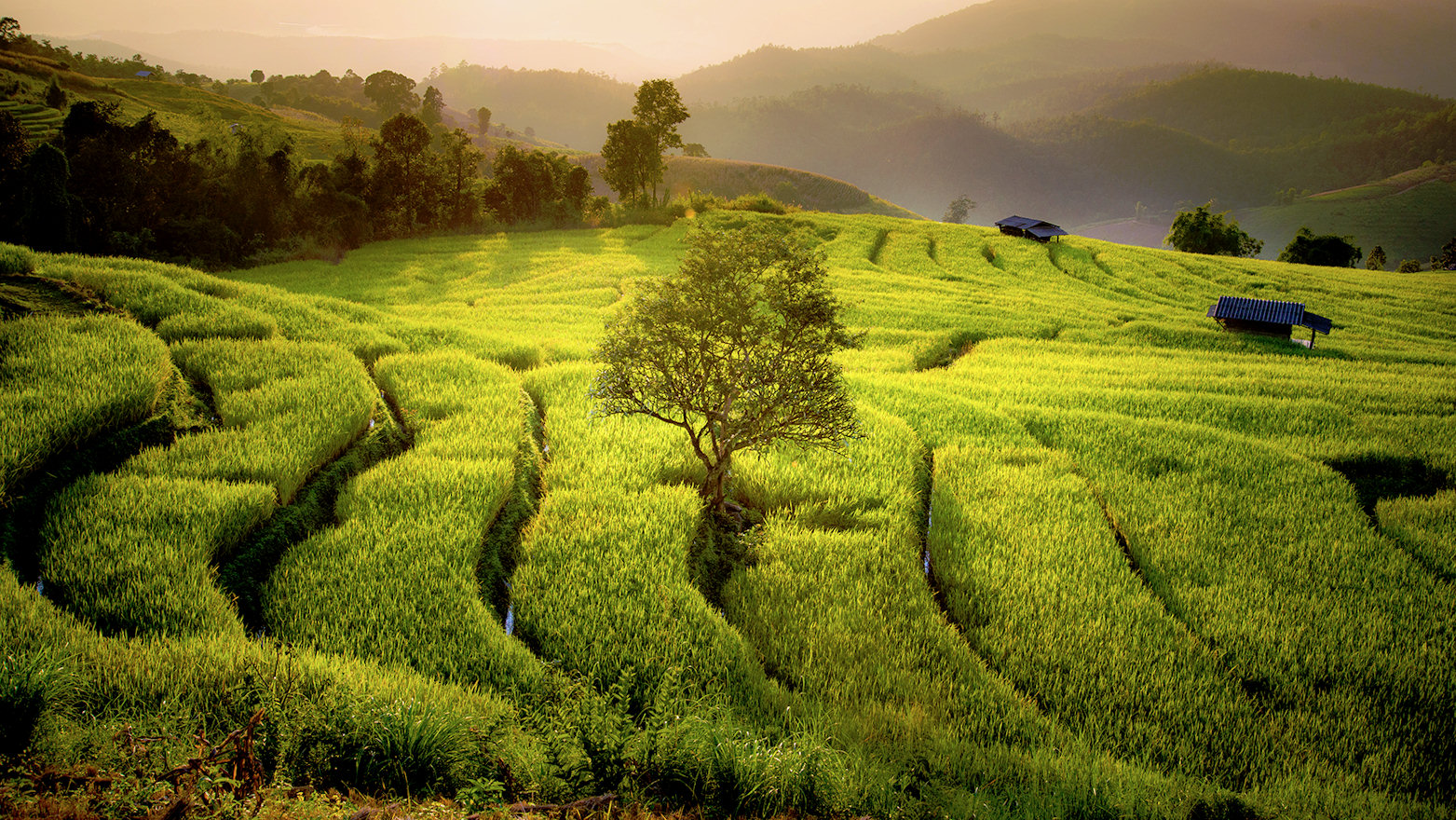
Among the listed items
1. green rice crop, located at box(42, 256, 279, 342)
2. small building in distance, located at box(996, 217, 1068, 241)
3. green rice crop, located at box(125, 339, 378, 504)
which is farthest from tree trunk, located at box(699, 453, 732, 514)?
small building in distance, located at box(996, 217, 1068, 241)

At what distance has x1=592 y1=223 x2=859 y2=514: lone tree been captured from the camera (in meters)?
5.70

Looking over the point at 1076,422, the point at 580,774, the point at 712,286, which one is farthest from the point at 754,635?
the point at 1076,422

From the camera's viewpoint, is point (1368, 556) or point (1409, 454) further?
point (1409, 454)

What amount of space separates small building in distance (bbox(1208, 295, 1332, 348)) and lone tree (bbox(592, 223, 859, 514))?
54.2 ft

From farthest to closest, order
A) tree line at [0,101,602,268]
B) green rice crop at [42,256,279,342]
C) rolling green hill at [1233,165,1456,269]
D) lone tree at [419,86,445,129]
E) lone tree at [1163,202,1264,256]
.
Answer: rolling green hill at [1233,165,1456,269], lone tree at [419,86,445,129], lone tree at [1163,202,1264,256], tree line at [0,101,602,268], green rice crop at [42,256,279,342]

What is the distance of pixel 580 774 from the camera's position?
3268 mm

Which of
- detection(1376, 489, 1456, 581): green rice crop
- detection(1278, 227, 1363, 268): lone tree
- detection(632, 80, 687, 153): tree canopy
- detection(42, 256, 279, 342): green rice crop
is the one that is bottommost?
detection(1376, 489, 1456, 581): green rice crop

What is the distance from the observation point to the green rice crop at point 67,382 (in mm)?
5766

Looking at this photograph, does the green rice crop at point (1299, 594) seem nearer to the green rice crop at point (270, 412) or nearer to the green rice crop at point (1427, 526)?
the green rice crop at point (1427, 526)

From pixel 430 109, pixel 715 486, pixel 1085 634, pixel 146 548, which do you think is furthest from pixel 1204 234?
pixel 430 109

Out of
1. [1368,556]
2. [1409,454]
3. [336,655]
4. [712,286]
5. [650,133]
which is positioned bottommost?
[336,655]

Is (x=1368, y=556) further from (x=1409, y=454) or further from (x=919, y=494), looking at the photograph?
(x=919, y=494)

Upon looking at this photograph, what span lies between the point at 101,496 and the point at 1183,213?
58544 mm

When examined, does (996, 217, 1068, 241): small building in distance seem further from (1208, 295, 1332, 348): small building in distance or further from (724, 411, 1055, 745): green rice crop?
(724, 411, 1055, 745): green rice crop
